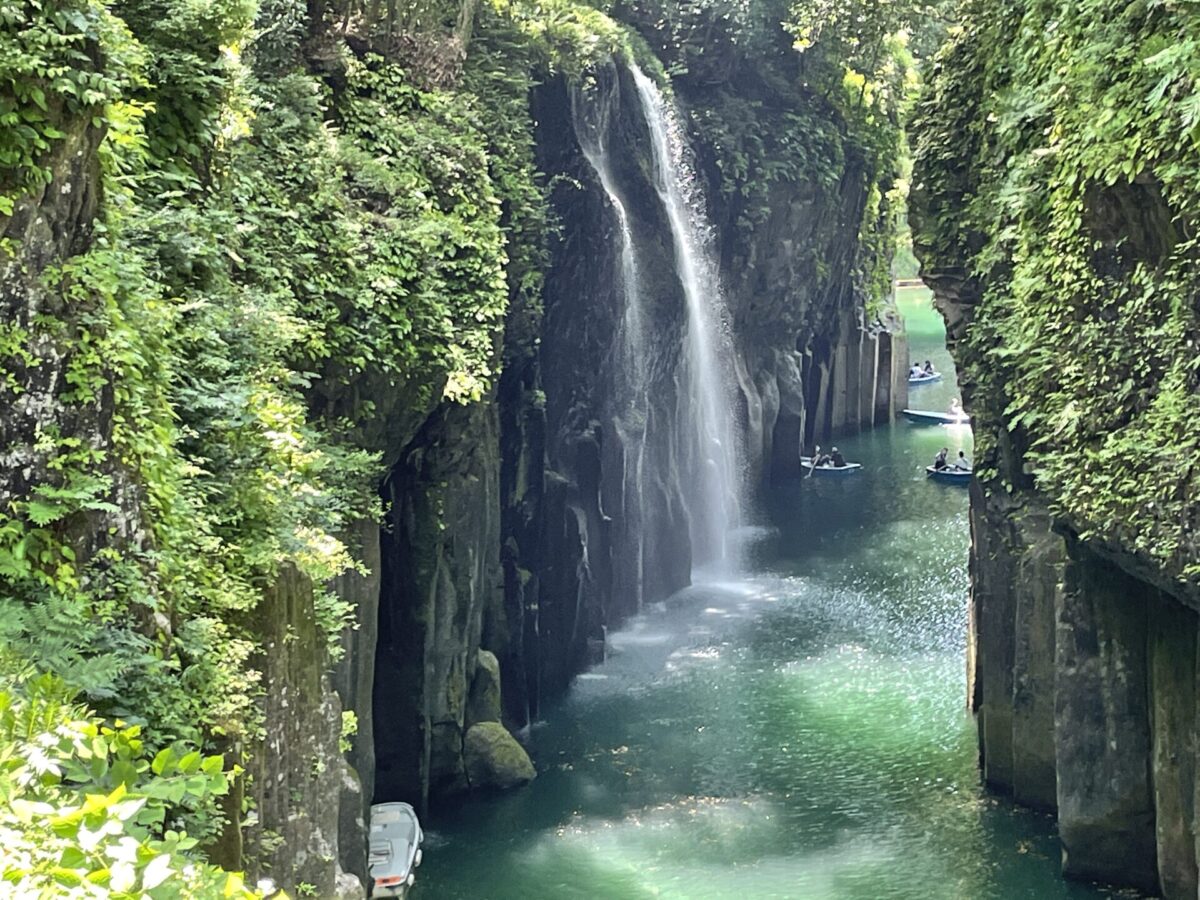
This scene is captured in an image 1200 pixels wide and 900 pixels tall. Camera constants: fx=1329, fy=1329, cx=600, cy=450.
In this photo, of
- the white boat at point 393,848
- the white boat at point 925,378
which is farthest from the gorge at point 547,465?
the white boat at point 925,378

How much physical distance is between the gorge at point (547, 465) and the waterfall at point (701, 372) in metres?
0.17

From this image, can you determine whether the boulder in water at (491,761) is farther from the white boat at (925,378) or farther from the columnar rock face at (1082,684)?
the white boat at (925,378)

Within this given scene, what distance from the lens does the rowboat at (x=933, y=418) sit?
1665 inches

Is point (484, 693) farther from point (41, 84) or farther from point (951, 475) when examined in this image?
point (951, 475)

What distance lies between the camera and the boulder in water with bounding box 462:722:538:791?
17312 mm

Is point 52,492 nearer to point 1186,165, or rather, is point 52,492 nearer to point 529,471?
point 1186,165

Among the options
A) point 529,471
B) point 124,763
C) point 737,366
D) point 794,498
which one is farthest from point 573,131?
point 124,763

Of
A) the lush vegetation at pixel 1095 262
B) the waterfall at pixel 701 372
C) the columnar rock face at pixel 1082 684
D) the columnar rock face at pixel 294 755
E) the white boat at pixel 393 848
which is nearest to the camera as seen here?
the columnar rock face at pixel 294 755

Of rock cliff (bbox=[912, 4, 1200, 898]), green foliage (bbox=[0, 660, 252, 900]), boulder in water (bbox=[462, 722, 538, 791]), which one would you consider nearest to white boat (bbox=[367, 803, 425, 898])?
boulder in water (bbox=[462, 722, 538, 791])

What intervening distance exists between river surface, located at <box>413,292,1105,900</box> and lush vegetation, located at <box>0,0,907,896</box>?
5.19 meters

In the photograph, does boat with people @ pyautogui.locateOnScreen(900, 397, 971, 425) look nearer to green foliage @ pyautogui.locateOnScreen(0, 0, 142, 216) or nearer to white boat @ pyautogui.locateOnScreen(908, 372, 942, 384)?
white boat @ pyautogui.locateOnScreen(908, 372, 942, 384)

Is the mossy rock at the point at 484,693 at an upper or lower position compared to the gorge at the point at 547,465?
lower

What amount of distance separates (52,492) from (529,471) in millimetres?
14568

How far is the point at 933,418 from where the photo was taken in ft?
140
